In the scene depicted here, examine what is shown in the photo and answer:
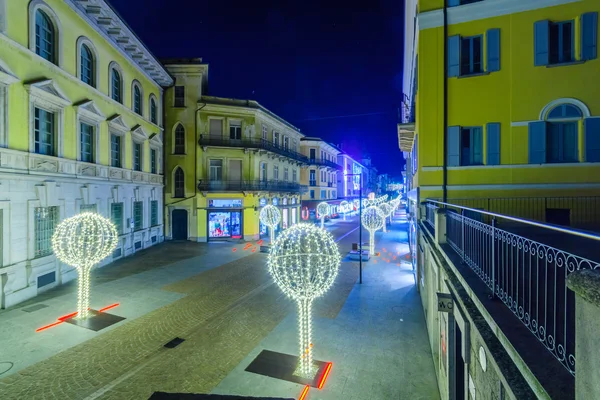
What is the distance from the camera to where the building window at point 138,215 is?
22822 millimetres

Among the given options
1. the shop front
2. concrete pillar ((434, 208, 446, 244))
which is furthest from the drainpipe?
the shop front

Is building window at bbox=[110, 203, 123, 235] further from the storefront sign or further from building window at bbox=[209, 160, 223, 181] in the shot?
building window at bbox=[209, 160, 223, 181]

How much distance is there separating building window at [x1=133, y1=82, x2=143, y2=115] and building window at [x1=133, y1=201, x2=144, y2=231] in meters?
7.11

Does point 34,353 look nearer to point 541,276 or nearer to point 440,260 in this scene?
point 440,260

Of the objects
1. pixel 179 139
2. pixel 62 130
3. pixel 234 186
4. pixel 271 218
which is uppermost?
pixel 179 139

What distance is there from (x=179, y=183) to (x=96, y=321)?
19.3 m

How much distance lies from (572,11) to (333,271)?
13726 millimetres

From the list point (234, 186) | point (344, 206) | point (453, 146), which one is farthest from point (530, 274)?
point (344, 206)

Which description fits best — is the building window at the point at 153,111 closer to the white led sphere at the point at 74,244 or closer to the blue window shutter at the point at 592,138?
the white led sphere at the point at 74,244

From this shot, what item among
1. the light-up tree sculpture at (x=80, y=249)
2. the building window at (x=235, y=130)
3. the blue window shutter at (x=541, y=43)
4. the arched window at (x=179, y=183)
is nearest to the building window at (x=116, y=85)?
the arched window at (x=179, y=183)

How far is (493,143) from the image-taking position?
41.4 ft

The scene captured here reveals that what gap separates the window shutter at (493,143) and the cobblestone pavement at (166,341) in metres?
8.58

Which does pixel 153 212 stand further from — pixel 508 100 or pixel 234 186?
pixel 508 100

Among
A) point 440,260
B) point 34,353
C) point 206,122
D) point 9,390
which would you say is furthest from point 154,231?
point 440,260
